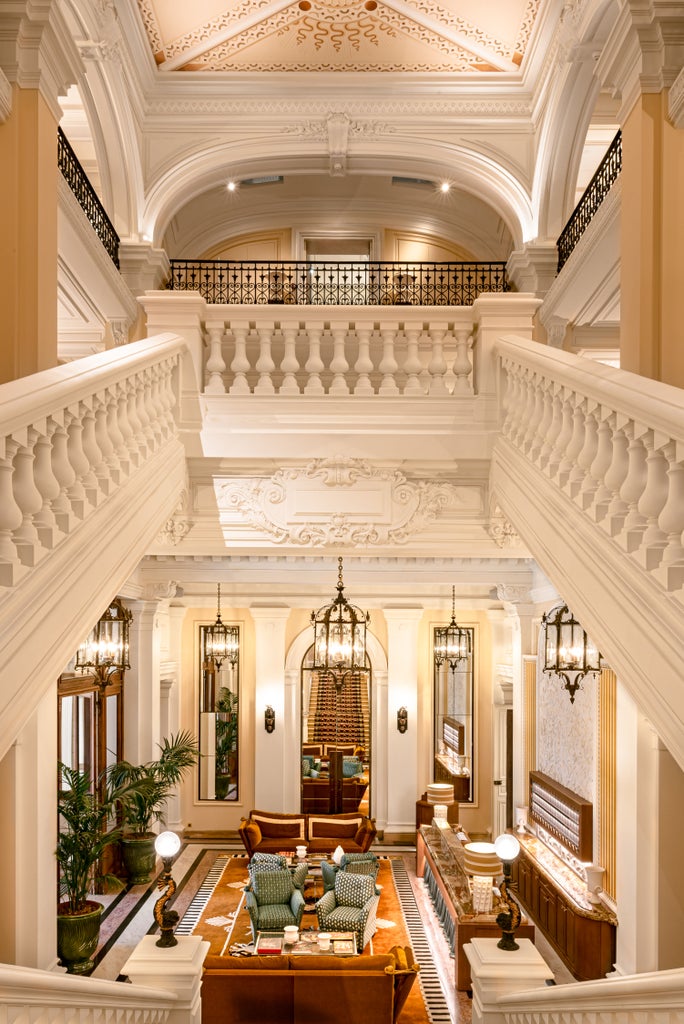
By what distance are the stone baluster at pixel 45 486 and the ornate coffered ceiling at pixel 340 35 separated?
24.7 ft

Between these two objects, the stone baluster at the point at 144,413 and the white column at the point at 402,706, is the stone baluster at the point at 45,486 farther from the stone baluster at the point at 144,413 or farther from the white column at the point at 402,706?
the white column at the point at 402,706

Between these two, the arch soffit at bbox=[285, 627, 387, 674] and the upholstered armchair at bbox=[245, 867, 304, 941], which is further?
the arch soffit at bbox=[285, 627, 387, 674]

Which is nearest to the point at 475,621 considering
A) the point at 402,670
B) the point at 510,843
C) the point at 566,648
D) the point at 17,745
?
the point at 402,670

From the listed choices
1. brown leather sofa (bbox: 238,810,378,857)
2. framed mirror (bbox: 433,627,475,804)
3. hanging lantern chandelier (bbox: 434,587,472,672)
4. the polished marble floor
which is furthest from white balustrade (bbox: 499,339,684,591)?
framed mirror (bbox: 433,627,475,804)

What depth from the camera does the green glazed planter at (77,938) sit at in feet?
27.7

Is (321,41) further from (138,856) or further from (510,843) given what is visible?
(138,856)

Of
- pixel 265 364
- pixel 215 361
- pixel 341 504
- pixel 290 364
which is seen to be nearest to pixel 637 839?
pixel 341 504

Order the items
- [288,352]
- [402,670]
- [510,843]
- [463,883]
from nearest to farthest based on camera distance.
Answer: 1. [288,352]
2. [510,843]
3. [463,883]
4. [402,670]

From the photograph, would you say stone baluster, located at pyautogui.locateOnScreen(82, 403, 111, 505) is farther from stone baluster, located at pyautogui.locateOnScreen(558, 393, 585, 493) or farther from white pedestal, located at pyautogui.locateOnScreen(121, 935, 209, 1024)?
white pedestal, located at pyautogui.locateOnScreen(121, 935, 209, 1024)

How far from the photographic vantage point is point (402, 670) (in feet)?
48.2

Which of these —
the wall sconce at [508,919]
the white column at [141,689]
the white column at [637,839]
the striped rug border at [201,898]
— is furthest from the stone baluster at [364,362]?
the white column at [141,689]

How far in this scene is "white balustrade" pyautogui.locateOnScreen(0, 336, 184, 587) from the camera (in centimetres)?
300

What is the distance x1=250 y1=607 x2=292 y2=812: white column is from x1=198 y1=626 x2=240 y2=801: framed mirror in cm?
49

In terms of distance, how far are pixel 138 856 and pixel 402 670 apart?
4940mm
